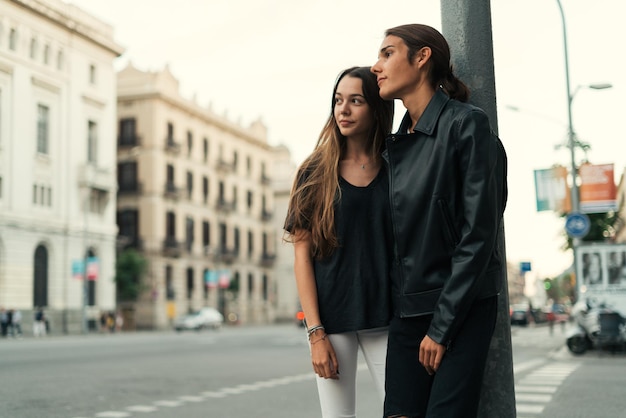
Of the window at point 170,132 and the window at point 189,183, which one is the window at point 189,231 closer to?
the window at point 189,183

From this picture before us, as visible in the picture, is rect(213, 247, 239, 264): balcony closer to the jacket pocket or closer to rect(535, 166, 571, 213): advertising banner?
rect(535, 166, 571, 213): advertising banner

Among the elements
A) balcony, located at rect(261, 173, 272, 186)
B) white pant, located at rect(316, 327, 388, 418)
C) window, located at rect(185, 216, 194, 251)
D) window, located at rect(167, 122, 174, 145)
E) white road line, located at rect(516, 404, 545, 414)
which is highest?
window, located at rect(167, 122, 174, 145)

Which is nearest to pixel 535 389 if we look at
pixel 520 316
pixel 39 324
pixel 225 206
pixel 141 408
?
pixel 141 408

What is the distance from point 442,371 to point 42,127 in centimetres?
4826

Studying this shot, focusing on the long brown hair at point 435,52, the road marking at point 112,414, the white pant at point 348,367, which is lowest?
the road marking at point 112,414

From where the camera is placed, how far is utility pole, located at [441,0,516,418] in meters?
3.02

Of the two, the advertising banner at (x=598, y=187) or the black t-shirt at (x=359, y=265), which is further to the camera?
the advertising banner at (x=598, y=187)

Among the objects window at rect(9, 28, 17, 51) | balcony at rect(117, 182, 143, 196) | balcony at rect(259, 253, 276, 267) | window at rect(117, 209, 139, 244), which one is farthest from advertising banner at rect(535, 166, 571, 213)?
balcony at rect(259, 253, 276, 267)

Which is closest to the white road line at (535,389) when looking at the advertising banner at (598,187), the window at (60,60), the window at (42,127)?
the advertising banner at (598,187)

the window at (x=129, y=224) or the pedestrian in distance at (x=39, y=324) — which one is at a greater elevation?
the window at (x=129, y=224)

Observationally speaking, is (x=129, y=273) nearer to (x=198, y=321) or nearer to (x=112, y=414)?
(x=198, y=321)

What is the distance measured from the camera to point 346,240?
3205mm

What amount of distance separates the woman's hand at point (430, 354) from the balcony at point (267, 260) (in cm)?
7722

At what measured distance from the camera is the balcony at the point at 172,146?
63.6 meters
